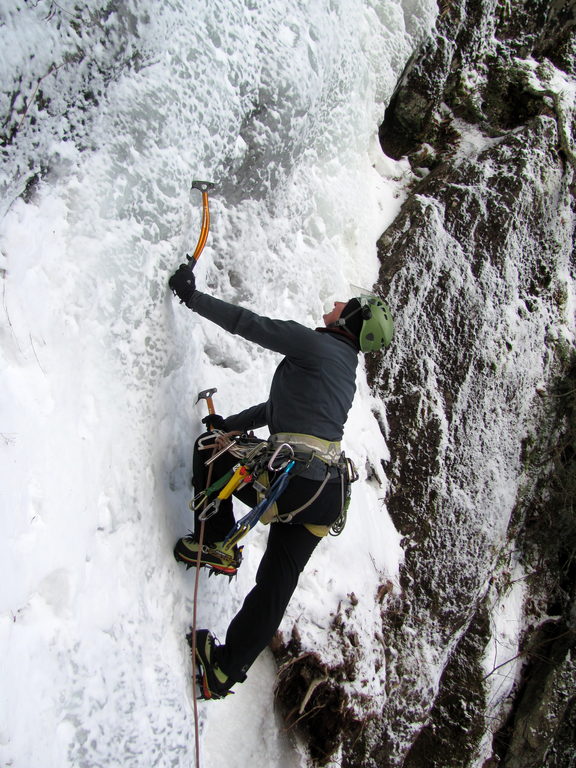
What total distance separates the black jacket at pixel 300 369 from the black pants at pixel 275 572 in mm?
329

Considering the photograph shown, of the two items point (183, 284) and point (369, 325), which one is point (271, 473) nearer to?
point (369, 325)

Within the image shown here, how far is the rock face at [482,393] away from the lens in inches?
215

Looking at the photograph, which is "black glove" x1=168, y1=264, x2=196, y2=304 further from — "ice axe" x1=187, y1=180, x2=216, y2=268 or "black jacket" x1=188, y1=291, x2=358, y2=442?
"ice axe" x1=187, y1=180, x2=216, y2=268

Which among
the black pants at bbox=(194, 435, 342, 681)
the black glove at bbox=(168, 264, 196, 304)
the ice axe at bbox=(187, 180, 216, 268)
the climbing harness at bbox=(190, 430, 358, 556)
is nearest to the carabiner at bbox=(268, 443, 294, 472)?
the climbing harness at bbox=(190, 430, 358, 556)

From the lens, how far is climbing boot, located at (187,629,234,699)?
120 inches

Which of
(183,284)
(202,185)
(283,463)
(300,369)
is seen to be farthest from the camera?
(202,185)

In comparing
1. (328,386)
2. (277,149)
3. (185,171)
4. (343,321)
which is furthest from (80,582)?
(277,149)

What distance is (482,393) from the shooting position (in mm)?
5949

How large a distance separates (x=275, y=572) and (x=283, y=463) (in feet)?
1.99

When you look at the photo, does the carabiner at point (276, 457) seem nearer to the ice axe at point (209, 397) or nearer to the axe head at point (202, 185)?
the ice axe at point (209, 397)

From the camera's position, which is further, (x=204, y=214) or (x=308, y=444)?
(x=204, y=214)

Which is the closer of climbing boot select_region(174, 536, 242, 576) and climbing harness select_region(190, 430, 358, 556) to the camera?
climbing harness select_region(190, 430, 358, 556)

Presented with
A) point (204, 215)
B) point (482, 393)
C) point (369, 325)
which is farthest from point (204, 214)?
point (482, 393)

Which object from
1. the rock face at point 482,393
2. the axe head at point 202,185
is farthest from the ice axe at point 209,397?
the rock face at point 482,393
